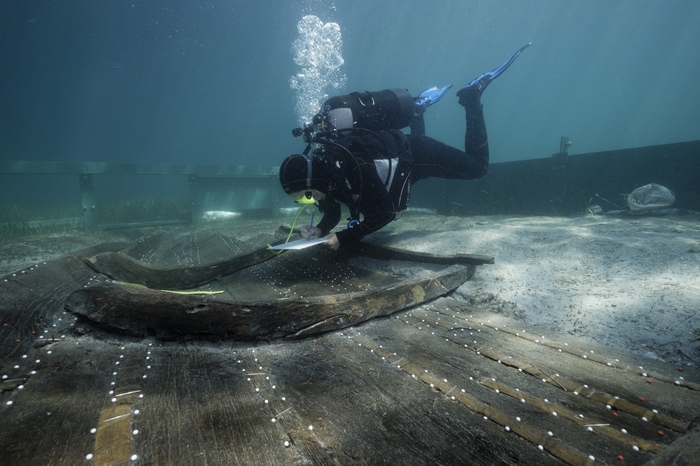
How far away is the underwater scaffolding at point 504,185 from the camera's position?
7.28 m

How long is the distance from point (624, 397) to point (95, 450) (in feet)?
7.73

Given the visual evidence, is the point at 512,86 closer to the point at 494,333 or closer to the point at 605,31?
the point at 605,31

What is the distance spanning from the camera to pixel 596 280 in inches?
126

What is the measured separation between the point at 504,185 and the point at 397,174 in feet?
22.0

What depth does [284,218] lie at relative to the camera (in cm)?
1260

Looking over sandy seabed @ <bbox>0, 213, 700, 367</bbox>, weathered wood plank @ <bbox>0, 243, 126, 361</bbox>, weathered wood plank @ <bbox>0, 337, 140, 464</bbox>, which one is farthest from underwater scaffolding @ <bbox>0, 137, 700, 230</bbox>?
weathered wood plank @ <bbox>0, 337, 140, 464</bbox>

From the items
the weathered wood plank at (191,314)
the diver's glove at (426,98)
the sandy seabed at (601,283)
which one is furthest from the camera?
the diver's glove at (426,98)

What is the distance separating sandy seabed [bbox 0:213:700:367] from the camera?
2.28 m

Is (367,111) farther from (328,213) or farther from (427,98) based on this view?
(427,98)

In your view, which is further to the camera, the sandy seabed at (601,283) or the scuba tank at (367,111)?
the scuba tank at (367,111)

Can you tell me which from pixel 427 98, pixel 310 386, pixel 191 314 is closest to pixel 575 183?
pixel 427 98

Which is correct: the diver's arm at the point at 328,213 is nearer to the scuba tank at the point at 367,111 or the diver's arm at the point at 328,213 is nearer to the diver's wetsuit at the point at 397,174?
the diver's wetsuit at the point at 397,174

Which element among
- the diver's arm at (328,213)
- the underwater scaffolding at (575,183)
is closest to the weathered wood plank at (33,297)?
the diver's arm at (328,213)

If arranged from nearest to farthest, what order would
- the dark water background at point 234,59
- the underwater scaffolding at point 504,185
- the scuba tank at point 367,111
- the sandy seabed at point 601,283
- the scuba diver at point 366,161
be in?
the sandy seabed at point 601,283, the scuba diver at point 366,161, the scuba tank at point 367,111, the underwater scaffolding at point 504,185, the dark water background at point 234,59
